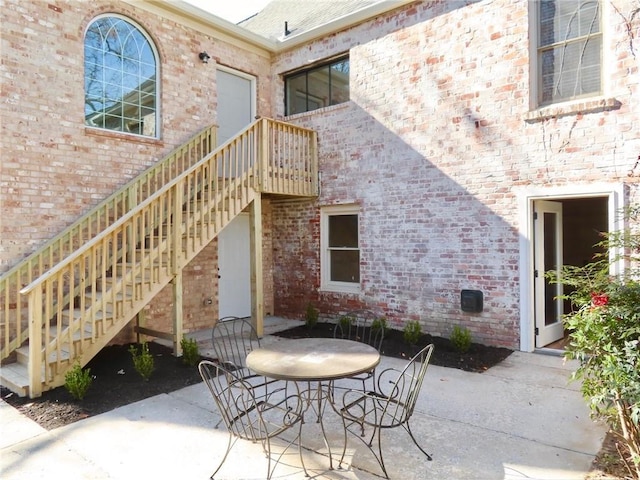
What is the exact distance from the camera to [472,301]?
6.35 metres

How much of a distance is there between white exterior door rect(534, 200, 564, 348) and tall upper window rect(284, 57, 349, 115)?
414 cm

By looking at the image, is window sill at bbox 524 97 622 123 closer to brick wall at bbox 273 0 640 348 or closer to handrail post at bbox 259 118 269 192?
brick wall at bbox 273 0 640 348

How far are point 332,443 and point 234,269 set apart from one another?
17.8 ft

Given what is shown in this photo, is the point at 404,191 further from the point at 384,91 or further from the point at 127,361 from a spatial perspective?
the point at 127,361

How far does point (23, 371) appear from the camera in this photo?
488 cm

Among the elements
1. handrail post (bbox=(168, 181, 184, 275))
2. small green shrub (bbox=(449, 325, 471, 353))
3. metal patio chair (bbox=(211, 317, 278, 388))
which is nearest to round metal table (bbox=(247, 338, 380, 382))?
metal patio chair (bbox=(211, 317, 278, 388))

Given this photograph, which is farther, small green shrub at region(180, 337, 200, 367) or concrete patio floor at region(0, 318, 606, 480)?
small green shrub at region(180, 337, 200, 367)

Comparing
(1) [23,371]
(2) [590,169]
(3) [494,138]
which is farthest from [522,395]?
(1) [23,371]

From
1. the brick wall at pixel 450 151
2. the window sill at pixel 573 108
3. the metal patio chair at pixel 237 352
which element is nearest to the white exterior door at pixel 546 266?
the brick wall at pixel 450 151

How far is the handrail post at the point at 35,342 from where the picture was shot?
4234mm

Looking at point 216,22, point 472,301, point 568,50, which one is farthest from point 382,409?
point 216,22

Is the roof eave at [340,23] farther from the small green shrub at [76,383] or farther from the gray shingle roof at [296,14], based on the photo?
the small green shrub at [76,383]

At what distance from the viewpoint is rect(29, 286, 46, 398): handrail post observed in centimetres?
423

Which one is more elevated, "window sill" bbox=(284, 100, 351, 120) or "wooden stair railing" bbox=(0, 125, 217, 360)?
"window sill" bbox=(284, 100, 351, 120)
